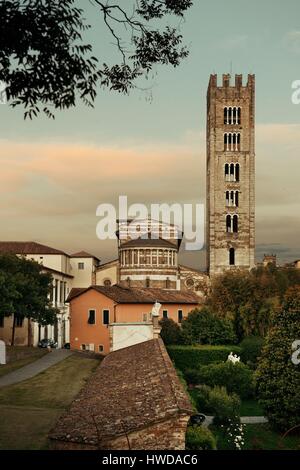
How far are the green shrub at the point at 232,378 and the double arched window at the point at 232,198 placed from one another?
180ft

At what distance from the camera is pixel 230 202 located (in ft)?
297

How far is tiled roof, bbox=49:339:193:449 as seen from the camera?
14164mm

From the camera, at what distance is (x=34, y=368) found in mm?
36750

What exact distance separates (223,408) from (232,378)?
370 inches

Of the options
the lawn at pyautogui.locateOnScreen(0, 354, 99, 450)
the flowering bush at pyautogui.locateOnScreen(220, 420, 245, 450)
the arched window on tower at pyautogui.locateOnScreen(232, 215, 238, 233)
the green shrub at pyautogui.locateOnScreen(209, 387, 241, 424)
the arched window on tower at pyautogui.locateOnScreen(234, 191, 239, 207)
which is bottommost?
the flowering bush at pyautogui.locateOnScreen(220, 420, 245, 450)

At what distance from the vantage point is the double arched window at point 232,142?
298 feet

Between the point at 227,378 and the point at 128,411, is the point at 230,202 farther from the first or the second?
the point at 128,411

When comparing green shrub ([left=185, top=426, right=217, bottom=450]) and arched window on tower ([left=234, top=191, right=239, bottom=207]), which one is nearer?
green shrub ([left=185, top=426, right=217, bottom=450])

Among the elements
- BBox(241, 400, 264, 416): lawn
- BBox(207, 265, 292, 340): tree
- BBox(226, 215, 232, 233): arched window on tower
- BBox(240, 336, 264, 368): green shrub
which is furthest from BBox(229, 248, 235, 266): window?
BBox(241, 400, 264, 416): lawn

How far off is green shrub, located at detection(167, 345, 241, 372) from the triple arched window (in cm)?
5447

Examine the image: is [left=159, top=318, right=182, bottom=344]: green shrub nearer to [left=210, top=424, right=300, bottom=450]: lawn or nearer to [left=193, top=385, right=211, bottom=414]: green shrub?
[left=193, top=385, right=211, bottom=414]: green shrub

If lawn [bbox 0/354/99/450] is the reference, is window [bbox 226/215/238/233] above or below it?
above

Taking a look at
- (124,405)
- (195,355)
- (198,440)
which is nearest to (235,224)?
(195,355)

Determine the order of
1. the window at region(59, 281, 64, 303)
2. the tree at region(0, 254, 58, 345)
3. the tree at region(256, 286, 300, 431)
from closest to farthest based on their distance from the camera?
the tree at region(256, 286, 300, 431) → the tree at region(0, 254, 58, 345) → the window at region(59, 281, 64, 303)
